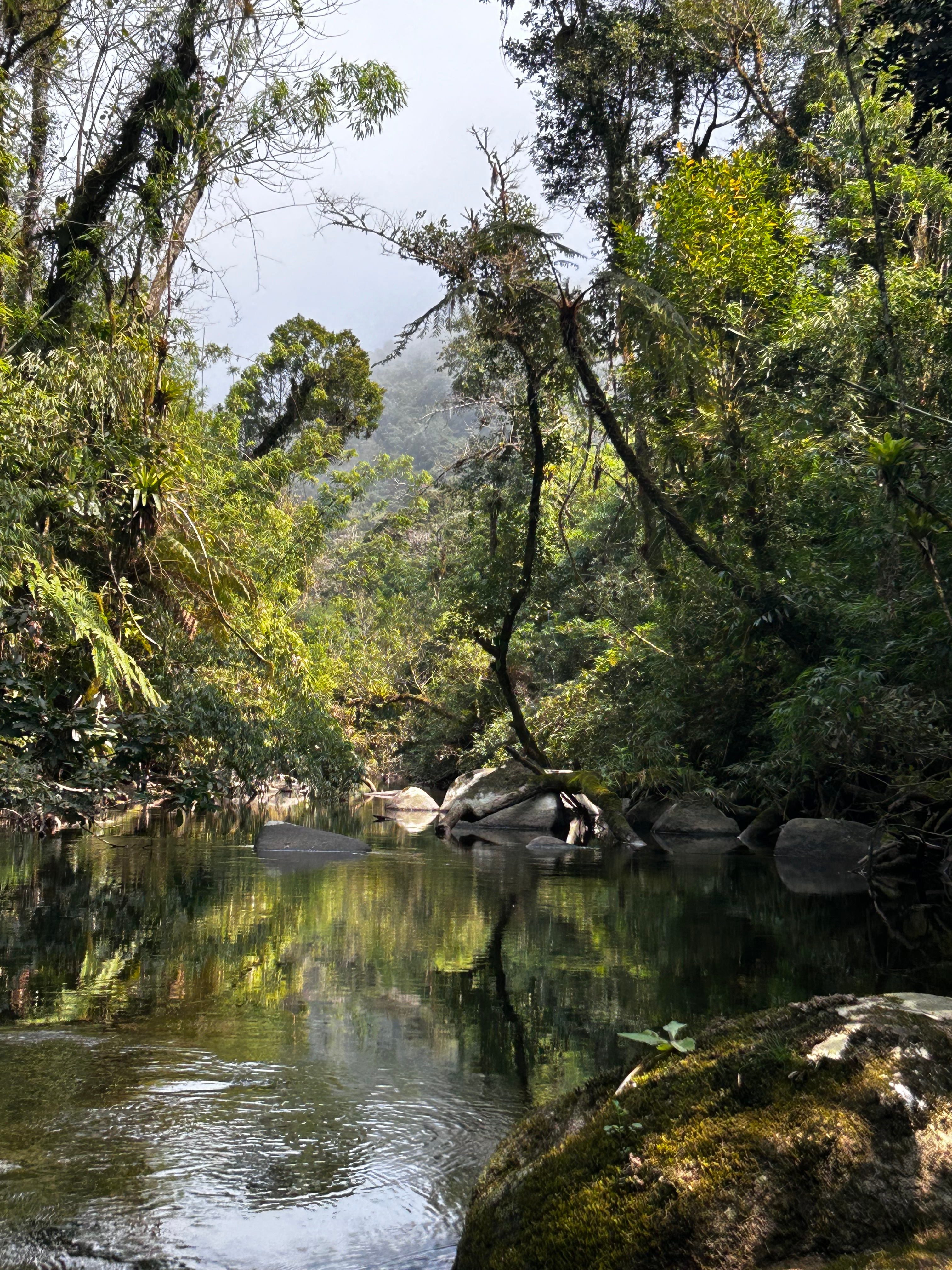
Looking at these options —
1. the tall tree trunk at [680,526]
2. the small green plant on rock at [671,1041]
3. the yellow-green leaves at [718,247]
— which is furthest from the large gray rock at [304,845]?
the small green plant on rock at [671,1041]

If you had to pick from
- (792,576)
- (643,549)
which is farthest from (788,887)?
(643,549)

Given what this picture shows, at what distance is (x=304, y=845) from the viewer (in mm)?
14094

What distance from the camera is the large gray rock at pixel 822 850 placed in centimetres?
1284

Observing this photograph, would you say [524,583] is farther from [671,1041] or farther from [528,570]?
[671,1041]

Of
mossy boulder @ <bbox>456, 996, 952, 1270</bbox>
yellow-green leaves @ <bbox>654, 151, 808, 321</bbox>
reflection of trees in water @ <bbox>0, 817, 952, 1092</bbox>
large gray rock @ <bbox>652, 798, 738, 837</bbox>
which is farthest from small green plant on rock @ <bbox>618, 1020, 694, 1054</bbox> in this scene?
yellow-green leaves @ <bbox>654, 151, 808, 321</bbox>

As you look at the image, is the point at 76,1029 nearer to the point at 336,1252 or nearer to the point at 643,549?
the point at 336,1252

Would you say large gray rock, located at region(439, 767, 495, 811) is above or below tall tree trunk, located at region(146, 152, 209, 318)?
below

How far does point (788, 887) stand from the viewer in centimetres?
1119

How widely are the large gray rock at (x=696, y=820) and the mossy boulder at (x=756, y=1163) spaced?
15116mm

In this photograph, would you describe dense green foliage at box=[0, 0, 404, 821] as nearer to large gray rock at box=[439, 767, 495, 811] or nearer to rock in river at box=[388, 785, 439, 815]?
large gray rock at box=[439, 767, 495, 811]

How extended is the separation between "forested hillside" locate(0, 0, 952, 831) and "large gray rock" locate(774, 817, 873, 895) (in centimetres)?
71

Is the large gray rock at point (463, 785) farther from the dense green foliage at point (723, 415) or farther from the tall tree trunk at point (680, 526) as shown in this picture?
the tall tree trunk at point (680, 526)

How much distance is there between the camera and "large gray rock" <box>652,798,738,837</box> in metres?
17.4

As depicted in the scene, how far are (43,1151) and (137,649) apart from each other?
6286mm
